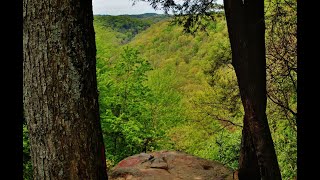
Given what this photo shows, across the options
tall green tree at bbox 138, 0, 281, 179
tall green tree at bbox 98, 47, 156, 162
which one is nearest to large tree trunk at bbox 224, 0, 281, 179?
tall green tree at bbox 138, 0, 281, 179

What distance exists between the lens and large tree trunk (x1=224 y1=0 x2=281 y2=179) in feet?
20.0

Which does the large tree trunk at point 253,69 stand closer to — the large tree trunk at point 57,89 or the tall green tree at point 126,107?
the large tree trunk at point 57,89

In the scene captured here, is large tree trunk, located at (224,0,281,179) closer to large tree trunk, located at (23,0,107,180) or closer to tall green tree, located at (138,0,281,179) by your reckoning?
tall green tree, located at (138,0,281,179)

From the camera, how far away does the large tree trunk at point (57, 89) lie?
286 cm

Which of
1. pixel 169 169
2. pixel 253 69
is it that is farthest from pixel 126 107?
pixel 253 69

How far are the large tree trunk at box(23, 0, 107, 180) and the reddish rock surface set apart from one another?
5.01 meters

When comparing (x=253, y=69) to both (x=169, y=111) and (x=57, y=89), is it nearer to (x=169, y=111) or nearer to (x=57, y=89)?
(x=57, y=89)

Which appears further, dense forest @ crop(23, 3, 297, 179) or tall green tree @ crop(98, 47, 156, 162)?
tall green tree @ crop(98, 47, 156, 162)

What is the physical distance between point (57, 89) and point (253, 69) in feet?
13.7

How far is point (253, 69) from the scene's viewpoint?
6.48 meters
